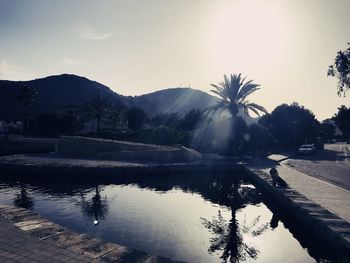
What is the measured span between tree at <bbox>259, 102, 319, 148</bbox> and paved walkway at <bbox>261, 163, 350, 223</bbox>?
4299 centimetres

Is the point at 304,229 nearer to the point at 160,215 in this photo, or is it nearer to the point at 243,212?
the point at 243,212

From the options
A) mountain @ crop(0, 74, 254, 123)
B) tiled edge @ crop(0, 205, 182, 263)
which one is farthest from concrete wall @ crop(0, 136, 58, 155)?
mountain @ crop(0, 74, 254, 123)

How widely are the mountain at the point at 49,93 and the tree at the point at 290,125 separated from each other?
73.7 meters

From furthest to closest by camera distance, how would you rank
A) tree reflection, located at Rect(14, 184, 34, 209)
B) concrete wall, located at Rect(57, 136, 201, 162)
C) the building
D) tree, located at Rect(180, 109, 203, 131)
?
the building < tree, located at Rect(180, 109, 203, 131) < concrete wall, located at Rect(57, 136, 201, 162) < tree reflection, located at Rect(14, 184, 34, 209)

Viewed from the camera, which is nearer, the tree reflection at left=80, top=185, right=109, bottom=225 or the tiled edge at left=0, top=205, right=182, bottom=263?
the tiled edge at left=0, top=205, right=182, bottom=263

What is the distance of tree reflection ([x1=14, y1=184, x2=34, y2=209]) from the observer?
15.9 metres

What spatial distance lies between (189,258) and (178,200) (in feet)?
26.4

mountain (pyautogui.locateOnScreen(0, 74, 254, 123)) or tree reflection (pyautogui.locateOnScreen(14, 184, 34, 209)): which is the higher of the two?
mountain (pyautogui.locateOnScreen(0, 74, 254, 123))

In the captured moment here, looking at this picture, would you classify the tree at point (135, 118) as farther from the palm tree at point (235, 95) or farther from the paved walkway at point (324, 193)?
the paved walkway at point (324, 193)

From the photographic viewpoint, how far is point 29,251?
8.10 meters

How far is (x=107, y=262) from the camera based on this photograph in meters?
7.94

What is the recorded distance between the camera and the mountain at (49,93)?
118325 millimetres

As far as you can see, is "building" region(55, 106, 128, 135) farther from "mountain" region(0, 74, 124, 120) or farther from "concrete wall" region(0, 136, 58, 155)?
"mountain" region(0, 74, 124, 120)

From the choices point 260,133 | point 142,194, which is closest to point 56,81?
point 260,133
